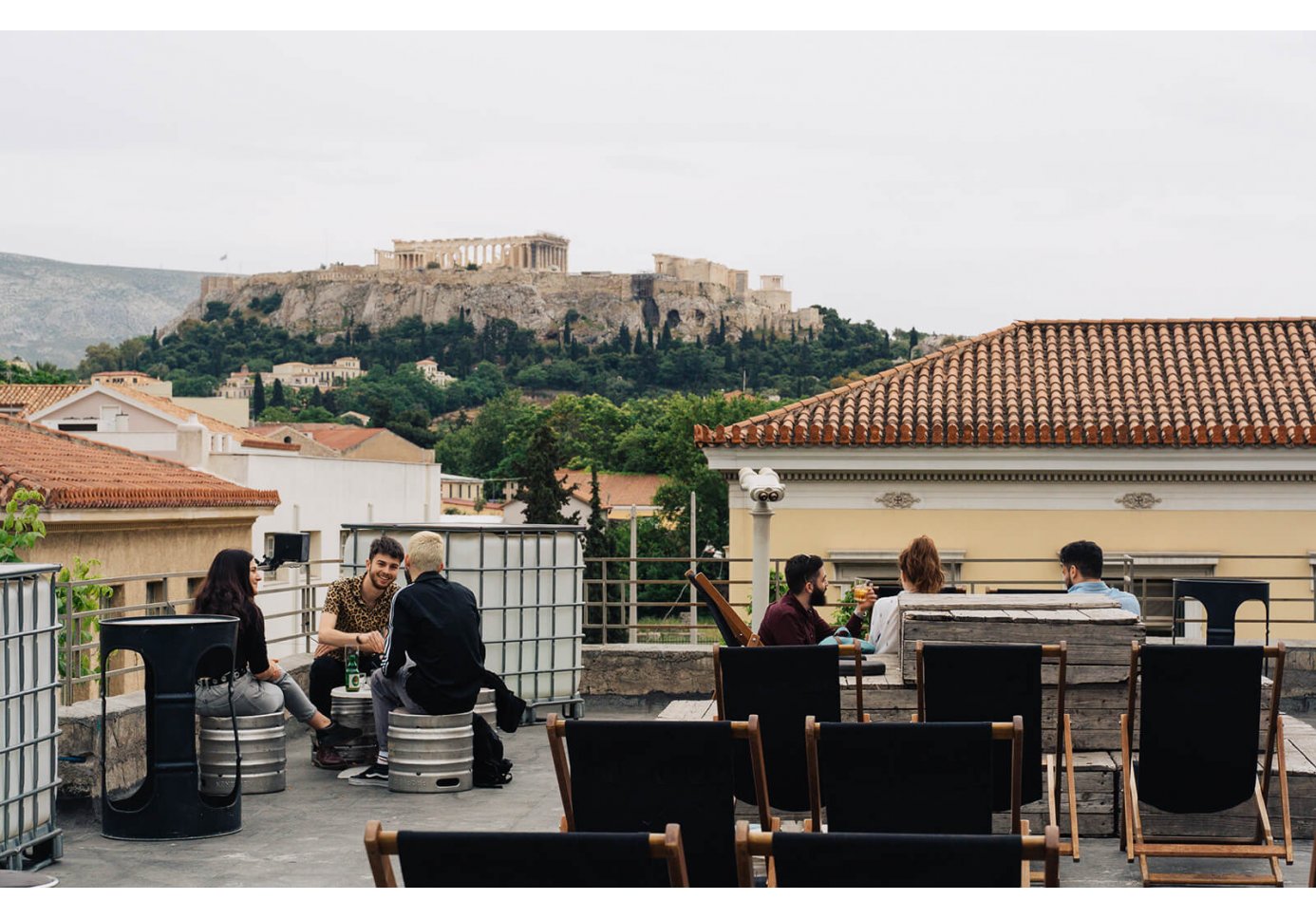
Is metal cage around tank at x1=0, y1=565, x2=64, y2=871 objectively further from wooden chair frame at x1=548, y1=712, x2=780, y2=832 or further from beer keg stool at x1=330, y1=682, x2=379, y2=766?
beer keg stool at x1=330, y1=682, x2=379, y2=766

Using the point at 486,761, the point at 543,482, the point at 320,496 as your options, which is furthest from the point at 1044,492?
the point at 543,482

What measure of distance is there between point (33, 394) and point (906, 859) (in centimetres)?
6592

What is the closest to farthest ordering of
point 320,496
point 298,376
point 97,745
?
point 97,745
point 320,496
point 298,376

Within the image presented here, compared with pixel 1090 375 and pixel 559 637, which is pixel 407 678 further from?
pixel 1090 375

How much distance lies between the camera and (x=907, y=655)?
22.0 ft

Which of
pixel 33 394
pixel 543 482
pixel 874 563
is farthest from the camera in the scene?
pixel 543 482

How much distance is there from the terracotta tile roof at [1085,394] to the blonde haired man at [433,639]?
10.5 m

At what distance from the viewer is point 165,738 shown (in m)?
6.79

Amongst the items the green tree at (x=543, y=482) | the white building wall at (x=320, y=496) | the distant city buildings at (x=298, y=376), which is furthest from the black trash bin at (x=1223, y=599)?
the distant city buildings at (x=298, y=376)

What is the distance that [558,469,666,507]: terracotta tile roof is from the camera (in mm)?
114938

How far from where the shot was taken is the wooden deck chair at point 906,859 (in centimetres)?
289

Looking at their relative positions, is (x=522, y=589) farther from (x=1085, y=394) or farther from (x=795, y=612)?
(x=1085, y=394)

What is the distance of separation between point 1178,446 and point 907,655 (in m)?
13.4

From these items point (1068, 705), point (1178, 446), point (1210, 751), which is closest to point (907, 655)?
point (1068, 705)
